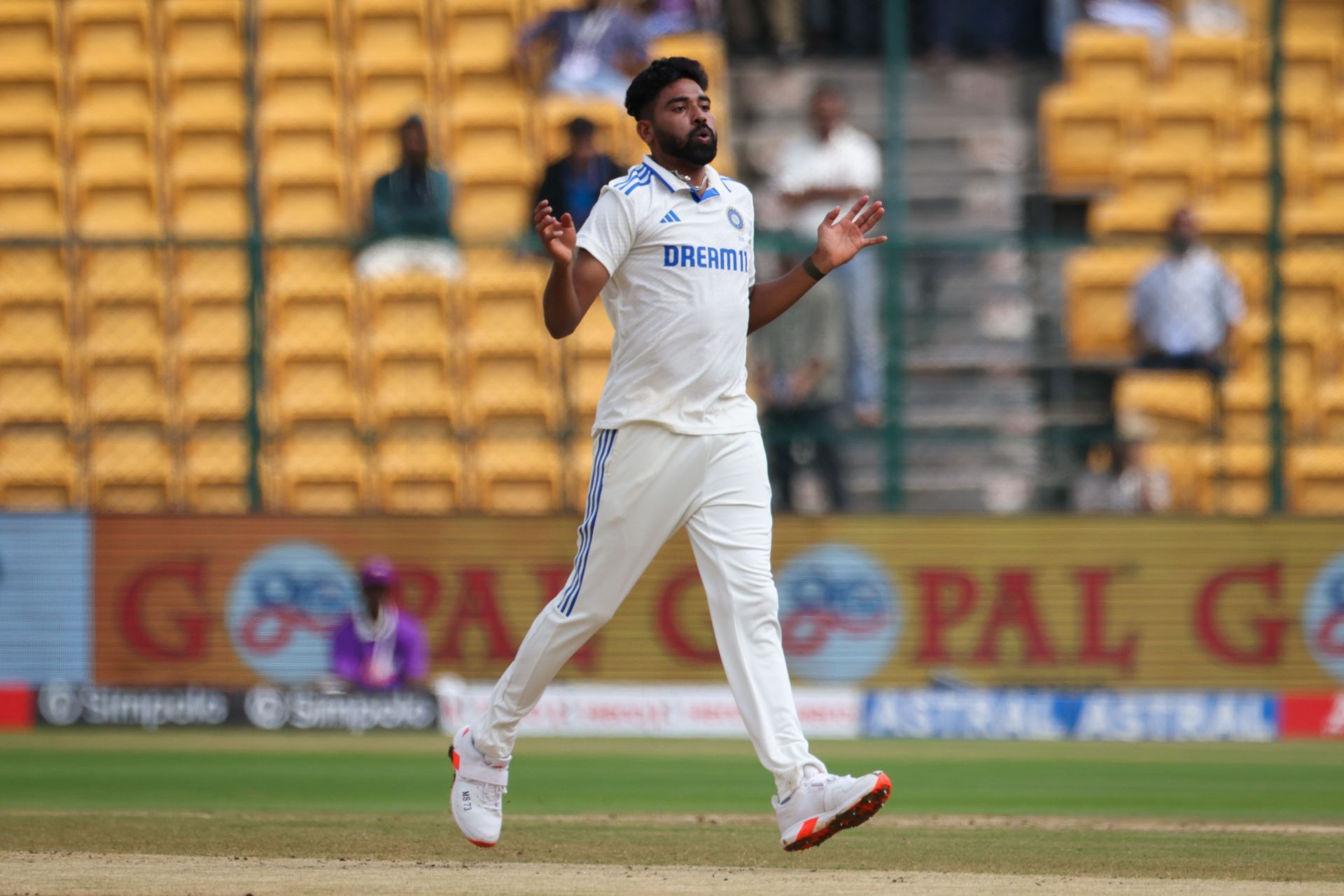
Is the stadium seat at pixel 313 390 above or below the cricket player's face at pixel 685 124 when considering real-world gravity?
below

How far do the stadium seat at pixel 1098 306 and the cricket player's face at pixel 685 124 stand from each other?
788cm

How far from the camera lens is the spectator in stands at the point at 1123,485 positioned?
41.0 ft

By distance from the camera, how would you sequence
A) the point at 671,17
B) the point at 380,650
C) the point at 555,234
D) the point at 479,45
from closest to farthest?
the point at 555,234, the point at 380,650, the point at 671,17, the point at 479,45

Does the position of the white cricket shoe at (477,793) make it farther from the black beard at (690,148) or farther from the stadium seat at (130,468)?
the stadium seat at (130,468)

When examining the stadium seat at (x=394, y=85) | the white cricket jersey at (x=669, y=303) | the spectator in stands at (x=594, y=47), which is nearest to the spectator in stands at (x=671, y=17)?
the spectator in stands at (x=594, y=47)

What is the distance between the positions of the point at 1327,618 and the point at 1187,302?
2175 millimetres

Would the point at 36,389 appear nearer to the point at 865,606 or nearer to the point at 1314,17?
the point at 865,606

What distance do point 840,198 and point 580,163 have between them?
183cm

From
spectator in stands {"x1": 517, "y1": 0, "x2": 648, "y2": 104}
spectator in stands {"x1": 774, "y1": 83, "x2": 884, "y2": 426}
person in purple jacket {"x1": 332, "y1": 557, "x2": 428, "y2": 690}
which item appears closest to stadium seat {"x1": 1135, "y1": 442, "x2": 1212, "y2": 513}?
spectator in stands {"x1": 774, "y1": 83, "x2": 884, "y2": 426}

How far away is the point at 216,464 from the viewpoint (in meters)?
12.8

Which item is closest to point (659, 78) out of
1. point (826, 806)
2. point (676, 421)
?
point (676, 421)

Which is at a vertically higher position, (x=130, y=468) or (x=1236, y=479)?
(x=130, y=468)

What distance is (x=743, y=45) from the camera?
15.4 m

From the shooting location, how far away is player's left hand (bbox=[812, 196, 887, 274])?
580 centimetres
